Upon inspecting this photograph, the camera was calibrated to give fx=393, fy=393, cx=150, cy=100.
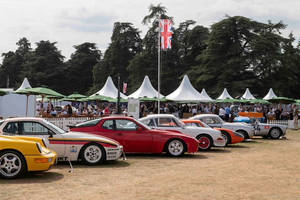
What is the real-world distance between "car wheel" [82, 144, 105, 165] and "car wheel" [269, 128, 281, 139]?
527 inches

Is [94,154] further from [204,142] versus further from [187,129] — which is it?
[204,142]

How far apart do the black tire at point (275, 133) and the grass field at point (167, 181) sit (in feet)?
31.4

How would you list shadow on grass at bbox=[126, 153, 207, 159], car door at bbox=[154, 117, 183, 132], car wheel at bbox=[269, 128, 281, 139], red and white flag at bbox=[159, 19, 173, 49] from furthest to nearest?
red and white flag at bbox=[159, 19, 173, 49], car wheel at bbox=[269, 128, 281, 139], car door at bbox=[154, 117, 183, 132], shadow on grass at bbox=[126, 153, 207, 159]

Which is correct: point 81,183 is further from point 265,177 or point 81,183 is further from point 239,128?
point 239,128

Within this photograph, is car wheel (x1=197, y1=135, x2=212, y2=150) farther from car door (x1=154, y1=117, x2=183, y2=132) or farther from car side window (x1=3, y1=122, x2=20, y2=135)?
car side window (x1=3, y1=122, x2=20, y2=135)

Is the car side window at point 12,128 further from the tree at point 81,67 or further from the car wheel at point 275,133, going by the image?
the tree at point 81,67

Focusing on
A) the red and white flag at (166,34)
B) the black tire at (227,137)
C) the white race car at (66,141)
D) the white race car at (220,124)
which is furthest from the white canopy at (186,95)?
the white race car at (66,141)

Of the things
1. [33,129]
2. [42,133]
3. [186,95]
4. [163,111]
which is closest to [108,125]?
[42,133]

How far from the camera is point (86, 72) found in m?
91.5

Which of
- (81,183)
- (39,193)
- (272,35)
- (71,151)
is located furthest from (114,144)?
(272,35)

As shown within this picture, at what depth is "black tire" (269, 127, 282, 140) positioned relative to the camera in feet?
70.4

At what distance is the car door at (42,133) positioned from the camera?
10.3 meters

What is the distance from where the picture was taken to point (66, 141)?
10453mm

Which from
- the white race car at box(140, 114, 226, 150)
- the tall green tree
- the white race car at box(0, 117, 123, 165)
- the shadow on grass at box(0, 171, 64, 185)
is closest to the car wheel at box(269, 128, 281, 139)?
the white race car at box(140, 114, 226, 150)
